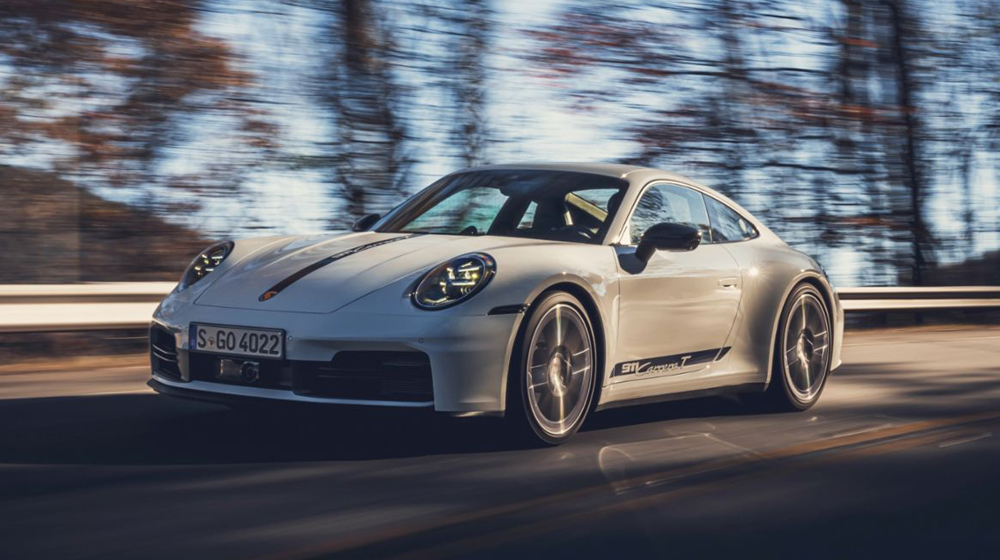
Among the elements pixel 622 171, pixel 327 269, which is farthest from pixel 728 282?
pixel 327 269

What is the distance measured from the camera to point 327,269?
5.63 meters

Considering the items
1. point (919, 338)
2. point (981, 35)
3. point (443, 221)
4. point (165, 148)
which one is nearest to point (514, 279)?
point (443, 221)

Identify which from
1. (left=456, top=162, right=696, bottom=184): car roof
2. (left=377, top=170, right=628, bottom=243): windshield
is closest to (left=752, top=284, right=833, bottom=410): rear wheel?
(left=456, top=162, right=696, bottom=184): car roof

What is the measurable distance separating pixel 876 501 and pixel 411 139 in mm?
7919

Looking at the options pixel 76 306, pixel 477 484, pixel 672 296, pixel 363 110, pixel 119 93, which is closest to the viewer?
pixel 477 484

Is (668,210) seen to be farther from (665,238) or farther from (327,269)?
(327,269)

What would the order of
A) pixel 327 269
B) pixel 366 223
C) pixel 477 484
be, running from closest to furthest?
pixel 477 484, pixel 327 269, pixel 366 223

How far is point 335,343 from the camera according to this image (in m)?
5.16

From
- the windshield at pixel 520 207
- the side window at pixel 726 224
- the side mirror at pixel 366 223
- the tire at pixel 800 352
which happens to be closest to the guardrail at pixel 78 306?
the side mirror at pixel 366 223

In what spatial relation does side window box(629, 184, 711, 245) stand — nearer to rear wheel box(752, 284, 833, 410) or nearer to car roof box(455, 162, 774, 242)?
car roof box(455, 162, 774, 242)

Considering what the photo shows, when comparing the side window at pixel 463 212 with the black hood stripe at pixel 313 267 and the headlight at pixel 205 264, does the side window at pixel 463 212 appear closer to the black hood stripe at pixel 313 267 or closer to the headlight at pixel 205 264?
the black hood stripe at pixel 313 267

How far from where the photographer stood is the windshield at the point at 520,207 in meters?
6.40

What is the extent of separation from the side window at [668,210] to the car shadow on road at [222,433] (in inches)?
40.0

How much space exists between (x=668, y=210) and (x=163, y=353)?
2.71 m
